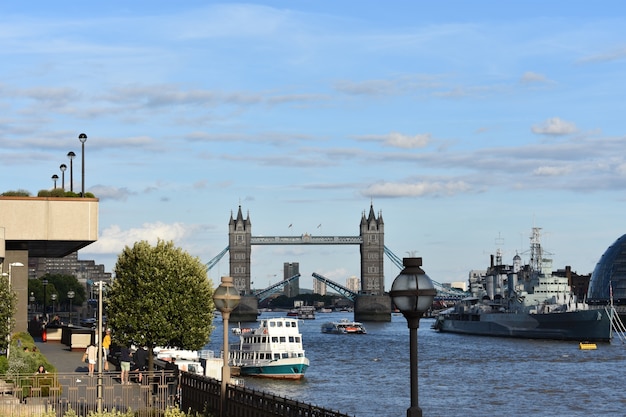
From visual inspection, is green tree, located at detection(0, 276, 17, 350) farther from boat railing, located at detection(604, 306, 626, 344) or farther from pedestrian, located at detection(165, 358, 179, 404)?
boat railing, located at detection(604, 306, 626, 344)

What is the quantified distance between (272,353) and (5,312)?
44.7 m

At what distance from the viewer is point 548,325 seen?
16162cm

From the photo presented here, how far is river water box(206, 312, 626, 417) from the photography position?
6425 cm

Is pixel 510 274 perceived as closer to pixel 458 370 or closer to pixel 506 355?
pixel 506 355

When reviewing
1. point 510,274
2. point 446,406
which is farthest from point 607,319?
point 446,406

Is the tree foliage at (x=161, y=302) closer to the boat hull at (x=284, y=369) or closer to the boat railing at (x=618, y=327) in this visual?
the boat hull at (x=284, y=369)

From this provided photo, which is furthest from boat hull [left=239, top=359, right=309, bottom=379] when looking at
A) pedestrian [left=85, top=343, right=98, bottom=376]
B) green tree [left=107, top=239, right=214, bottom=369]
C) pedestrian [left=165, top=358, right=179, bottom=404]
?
pedestrian [left=165, top=358, right=179, bottom=404]

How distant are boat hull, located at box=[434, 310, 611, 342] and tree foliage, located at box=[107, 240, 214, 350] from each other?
11443cm

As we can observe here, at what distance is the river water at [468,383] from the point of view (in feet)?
211

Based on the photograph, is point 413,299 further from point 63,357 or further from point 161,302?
point 63,357

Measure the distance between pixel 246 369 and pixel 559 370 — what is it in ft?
99.0

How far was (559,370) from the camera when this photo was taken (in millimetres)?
96500

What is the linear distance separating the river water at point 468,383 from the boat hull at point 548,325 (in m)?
19.4

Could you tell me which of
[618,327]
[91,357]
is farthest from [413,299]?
[618,327]
